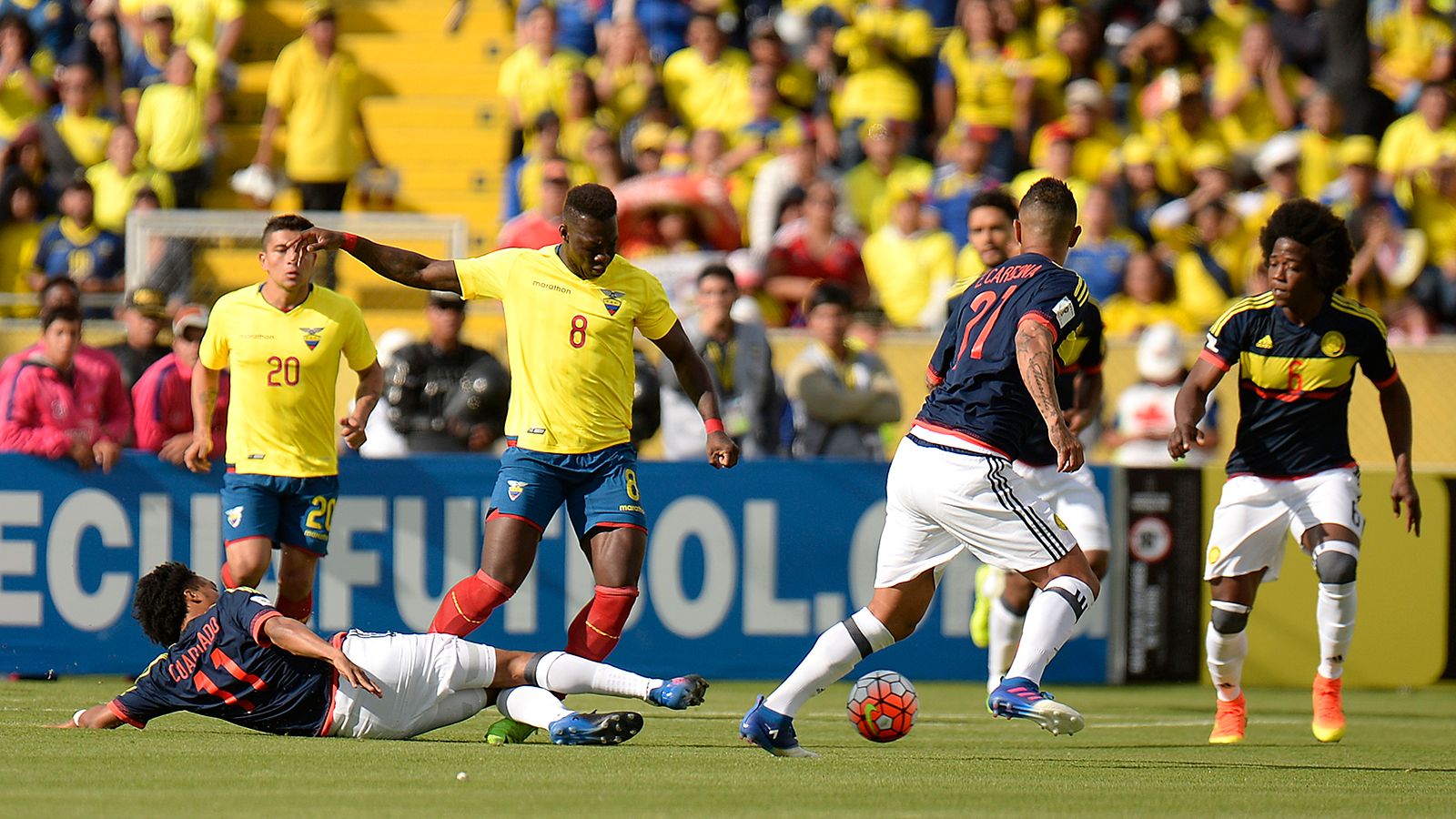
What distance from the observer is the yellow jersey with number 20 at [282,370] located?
10.5 meters

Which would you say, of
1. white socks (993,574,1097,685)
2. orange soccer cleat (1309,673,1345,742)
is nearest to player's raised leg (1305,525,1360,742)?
orange soccer cleat (1309,673,1345,742)

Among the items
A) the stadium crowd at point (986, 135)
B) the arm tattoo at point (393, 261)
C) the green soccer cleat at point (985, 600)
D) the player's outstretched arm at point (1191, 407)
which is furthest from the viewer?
the stadium crowd at point (986, 135)

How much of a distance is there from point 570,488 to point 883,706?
1702mm

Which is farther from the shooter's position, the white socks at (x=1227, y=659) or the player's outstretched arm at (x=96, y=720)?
the white socks at (x=1227, y=659)

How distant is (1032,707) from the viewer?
7691mm

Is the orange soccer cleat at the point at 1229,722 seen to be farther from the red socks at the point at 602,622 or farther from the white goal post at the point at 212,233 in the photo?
the white goal post at the point at 212,233

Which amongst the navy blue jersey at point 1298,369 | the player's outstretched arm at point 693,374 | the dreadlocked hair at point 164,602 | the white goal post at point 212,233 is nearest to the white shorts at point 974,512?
the player's outstretched arm at point 693,374

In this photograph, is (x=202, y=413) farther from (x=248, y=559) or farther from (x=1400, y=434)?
(x=1400, y=434)

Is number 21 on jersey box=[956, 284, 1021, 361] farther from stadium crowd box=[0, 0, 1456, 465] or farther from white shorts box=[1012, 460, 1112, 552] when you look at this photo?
stadium crowd box=[0, 0, 1456, 465]

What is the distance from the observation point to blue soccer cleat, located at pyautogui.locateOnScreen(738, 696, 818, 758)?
27.1 feet

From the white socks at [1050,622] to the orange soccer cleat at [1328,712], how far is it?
99.5 inches

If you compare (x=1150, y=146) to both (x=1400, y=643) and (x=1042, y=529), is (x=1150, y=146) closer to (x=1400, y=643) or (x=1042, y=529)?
(x=1400, y=643)

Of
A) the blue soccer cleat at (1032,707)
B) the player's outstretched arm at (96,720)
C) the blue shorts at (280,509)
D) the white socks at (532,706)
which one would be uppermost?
the blue shorts at (280,509)

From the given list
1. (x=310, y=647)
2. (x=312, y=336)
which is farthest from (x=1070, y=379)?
(x=310, y=647)
